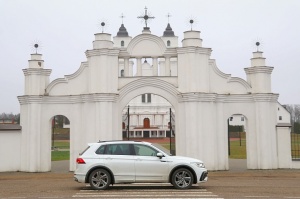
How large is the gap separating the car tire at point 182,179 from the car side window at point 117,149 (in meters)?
1.71

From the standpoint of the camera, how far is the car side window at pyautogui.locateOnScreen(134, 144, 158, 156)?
47.3 feet

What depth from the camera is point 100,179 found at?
558 inches

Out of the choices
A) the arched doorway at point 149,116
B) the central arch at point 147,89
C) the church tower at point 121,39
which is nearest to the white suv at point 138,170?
the central arch at point 147,89

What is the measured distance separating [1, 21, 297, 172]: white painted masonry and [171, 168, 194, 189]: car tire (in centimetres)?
913

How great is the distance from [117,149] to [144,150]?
0.89 meters

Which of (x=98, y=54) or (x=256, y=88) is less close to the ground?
(x=98, y=54)

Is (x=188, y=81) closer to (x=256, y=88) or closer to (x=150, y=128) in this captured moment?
(x=256, y=88)

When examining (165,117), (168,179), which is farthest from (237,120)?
(168,179)

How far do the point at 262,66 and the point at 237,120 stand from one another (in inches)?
2360

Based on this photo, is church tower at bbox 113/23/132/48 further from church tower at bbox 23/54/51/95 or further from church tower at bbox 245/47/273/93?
church tower at bbox 245/47/273/93

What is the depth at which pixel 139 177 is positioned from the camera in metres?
14.1

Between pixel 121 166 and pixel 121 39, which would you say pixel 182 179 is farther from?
pixel 121 39

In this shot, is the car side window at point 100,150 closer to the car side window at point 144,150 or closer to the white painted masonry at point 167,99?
the car side window at point 144,150

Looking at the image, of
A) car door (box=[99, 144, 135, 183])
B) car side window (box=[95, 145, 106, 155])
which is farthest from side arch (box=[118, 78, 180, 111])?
car door (box=[99, 144, 135, 183])
